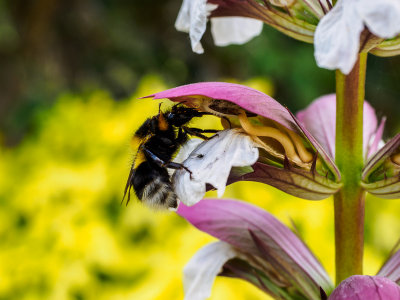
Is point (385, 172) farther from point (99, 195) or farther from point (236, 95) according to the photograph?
point (99, 195)

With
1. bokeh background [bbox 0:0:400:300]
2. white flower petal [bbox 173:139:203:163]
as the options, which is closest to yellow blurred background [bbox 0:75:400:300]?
bokeh background [bbox 0:0:400:300]

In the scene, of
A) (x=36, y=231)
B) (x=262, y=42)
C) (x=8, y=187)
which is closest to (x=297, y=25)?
(x=36, y=231)

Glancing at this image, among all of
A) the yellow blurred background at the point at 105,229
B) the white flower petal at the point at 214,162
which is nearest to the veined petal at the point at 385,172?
the white flower petal at the point at 214,162

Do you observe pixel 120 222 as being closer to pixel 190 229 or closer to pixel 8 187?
pixel 190 229

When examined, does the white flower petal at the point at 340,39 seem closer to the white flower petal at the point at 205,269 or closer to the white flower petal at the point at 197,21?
the white flower petal at the point at 197,21

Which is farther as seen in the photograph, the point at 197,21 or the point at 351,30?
the point at 197,21

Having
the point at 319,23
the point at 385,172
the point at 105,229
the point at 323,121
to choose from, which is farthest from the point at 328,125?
the point at 105,229
